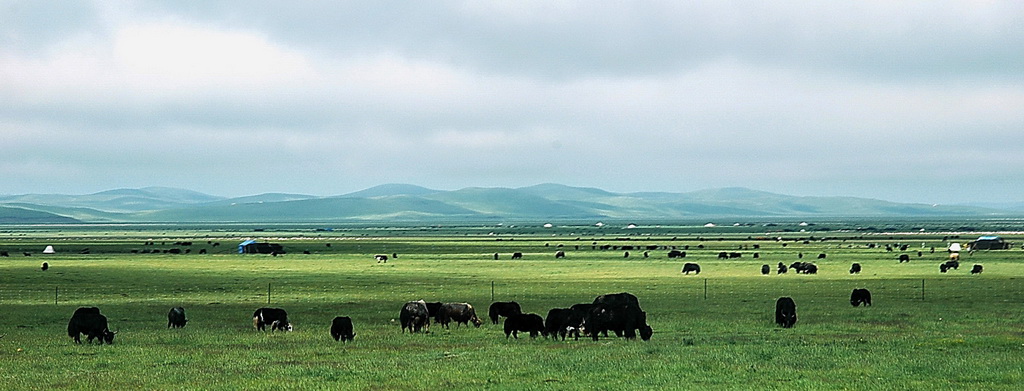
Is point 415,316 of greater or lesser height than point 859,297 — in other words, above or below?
above


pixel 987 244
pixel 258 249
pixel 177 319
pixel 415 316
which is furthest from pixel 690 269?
pixel 258 249

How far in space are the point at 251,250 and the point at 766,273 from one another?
6031cm

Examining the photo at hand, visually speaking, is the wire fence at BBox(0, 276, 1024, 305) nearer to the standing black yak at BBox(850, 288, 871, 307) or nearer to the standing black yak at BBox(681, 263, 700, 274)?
the standing black yak at BBox(850, 288, 871, 307)

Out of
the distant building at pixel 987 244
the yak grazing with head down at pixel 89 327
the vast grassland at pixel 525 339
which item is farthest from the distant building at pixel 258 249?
the yak grazing with head down at pixel 89 327

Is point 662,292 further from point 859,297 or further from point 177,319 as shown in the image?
point 177,319

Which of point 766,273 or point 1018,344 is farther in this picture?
point 766,273

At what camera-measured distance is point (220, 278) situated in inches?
2542

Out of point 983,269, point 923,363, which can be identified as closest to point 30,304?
point 923,363

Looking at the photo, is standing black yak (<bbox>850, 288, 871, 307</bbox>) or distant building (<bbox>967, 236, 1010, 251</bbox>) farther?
distant building (<bbox>967, 236, 1010, 251</bbox>)

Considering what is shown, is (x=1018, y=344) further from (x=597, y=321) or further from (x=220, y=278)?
(x=220, y=278)

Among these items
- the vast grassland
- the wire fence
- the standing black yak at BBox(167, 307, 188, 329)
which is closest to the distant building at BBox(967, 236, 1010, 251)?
the vast grassland

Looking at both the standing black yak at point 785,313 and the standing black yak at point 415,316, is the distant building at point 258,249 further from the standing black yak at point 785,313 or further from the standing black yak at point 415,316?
the standing black yak at point 785,313

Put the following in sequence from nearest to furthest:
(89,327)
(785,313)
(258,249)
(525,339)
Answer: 1. (89,327)
2. (525,339)
3. (785,313)
4. (258,249)

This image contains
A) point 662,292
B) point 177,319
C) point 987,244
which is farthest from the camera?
point 987,244
